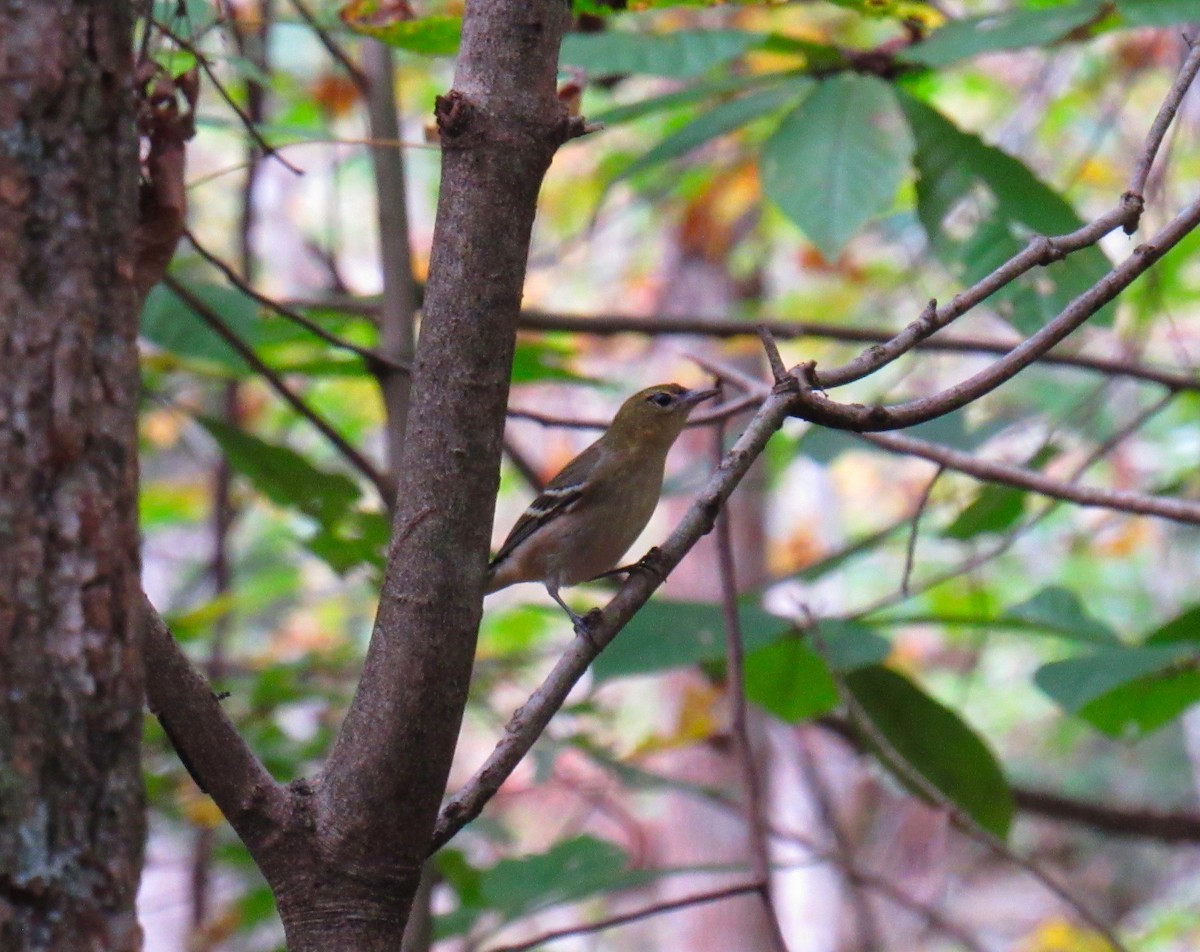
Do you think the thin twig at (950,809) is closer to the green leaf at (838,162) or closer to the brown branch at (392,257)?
the green leaf at (838,162)

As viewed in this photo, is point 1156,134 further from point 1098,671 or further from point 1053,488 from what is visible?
point 1098,671

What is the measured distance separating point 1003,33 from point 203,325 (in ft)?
7.46

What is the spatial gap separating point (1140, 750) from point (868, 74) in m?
12.4

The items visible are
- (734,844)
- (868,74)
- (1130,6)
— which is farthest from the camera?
(734,844)

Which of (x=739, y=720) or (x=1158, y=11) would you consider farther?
(x=1158, y=11)

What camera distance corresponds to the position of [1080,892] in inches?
548

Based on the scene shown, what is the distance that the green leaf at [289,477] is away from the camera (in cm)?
376

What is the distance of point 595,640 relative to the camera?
195 centimetres

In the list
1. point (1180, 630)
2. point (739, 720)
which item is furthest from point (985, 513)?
point (739, 720)

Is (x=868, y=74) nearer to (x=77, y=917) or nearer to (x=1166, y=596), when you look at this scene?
(x=77, y=917)

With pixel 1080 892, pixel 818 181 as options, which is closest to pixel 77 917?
pixel 818 181

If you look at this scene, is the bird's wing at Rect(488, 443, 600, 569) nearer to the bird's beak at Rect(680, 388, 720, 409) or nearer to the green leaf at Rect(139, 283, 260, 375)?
the bird's beak at Rect(680, 388, 720, 409)

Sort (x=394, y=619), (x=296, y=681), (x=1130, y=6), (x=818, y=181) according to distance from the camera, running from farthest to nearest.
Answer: (x=296, y=681), (x=818, y=181), (x=1130, y=6), (x=394, y=619)

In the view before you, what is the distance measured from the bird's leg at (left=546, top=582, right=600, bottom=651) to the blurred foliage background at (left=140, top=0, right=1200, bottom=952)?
0.14 m
